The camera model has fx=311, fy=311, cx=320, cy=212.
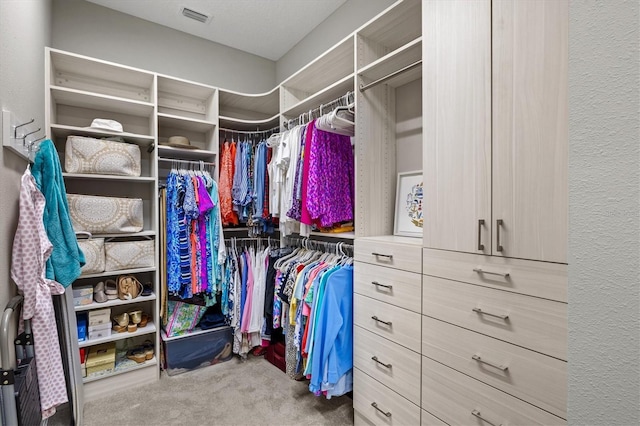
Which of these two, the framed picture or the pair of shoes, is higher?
the framed picture

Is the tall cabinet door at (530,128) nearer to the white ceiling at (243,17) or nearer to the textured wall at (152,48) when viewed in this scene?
the white ceiling at (243,17)

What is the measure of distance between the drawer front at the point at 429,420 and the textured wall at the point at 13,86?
5.99 feet

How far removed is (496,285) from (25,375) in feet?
5.95

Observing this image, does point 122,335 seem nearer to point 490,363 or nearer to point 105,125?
point 105,125

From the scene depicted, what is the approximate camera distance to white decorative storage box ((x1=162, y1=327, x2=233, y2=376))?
8.05 ft

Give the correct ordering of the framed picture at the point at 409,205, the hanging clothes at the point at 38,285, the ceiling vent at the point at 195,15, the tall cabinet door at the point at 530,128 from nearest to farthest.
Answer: the tall cabinet door at the point at 530,128
the hanging clothes at the point at 38,285
the framed picture at the point at 409,205
the ceiling vent at the point at 195,15

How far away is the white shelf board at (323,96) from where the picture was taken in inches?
79.9

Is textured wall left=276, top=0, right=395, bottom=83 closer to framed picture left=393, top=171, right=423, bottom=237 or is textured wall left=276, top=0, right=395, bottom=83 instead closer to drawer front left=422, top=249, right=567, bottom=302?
framed picture left=393, top=171, right=423, bottom=237

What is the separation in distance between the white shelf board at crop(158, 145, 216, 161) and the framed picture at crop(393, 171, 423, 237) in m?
1.67

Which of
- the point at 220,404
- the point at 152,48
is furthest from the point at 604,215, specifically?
the point at 152,48

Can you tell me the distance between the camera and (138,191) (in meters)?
2.69

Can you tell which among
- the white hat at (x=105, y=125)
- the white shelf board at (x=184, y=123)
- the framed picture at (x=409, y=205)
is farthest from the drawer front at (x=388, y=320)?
the white hat at (x=105, y=125)

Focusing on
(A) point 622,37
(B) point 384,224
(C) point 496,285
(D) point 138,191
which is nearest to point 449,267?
(C) point 496,285

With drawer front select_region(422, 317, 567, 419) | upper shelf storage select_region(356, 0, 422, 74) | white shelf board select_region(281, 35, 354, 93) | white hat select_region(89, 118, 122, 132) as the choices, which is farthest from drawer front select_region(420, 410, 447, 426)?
white hat select_region(89, 118, 122, 132)
